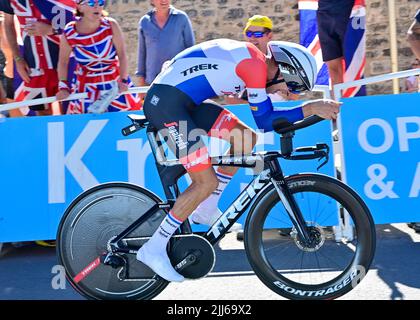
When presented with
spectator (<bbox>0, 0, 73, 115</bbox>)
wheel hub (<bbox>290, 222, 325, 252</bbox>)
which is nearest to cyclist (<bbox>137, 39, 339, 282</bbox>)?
wheel hub (<bbox>290, 222, 325, 252</bbox>)

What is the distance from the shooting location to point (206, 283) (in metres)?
5.74

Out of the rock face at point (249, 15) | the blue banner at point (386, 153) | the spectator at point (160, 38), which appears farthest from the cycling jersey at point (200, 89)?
the rock face at point (249, 15)

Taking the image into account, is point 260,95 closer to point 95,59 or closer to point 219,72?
point 219,72

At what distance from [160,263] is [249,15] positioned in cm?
809

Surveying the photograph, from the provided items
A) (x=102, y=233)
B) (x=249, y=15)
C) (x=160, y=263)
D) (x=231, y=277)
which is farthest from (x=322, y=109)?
(x=249, y=15)

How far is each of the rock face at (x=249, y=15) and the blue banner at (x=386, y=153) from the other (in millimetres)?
5766

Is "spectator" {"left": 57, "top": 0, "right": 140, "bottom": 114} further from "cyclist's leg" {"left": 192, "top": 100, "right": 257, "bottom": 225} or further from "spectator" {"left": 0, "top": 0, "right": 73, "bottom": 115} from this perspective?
"cyclist's leg" {"left": 192, "top": 100, "right": 257, "bottom": 225}

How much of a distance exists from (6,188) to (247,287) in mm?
2463

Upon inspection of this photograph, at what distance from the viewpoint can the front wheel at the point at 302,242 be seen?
15.8 feet

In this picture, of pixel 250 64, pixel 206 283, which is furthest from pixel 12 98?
pixel 250 64

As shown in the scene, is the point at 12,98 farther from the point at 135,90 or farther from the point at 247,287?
the point at 247,287

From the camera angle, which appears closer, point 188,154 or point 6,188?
point 188,154

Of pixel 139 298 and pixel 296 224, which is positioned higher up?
pixel 296 224
